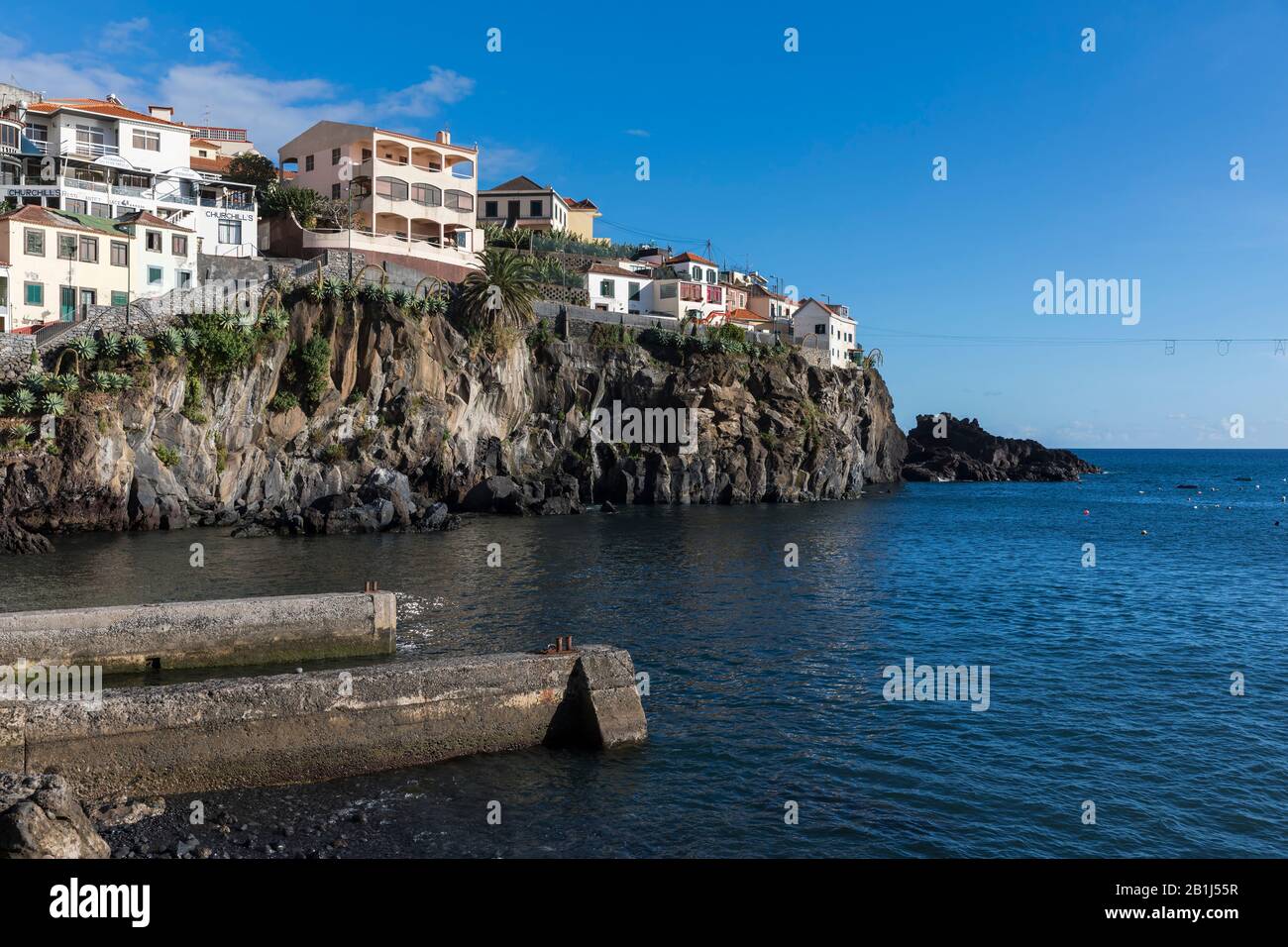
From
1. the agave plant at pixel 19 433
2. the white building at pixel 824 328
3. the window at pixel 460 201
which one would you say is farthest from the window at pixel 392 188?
the white building at pixel 824 328

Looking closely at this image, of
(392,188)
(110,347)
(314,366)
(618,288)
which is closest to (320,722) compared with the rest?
(110,347)

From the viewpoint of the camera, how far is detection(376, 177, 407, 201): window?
68.7m

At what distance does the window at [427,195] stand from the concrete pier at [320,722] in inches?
2427

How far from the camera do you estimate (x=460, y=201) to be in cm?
7369

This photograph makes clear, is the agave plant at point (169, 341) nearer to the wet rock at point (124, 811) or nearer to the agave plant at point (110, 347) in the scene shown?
the agave plant at point (110, 347)

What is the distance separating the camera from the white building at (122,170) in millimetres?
58312

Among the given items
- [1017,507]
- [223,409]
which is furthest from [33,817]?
[1017,507]

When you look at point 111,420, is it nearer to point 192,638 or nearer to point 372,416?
point 372,416

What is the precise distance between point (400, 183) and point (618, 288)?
2452 centimetres

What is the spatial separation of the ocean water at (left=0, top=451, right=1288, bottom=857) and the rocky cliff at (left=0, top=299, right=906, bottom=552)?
14.6ft

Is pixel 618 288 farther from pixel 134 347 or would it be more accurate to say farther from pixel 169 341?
pixel 134 347

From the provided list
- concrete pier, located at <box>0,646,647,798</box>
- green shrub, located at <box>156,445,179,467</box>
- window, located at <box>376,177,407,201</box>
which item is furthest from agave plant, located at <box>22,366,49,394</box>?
concrete pier, located at <box>0,646,647,798</box>

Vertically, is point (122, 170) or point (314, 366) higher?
point (122, 170)
